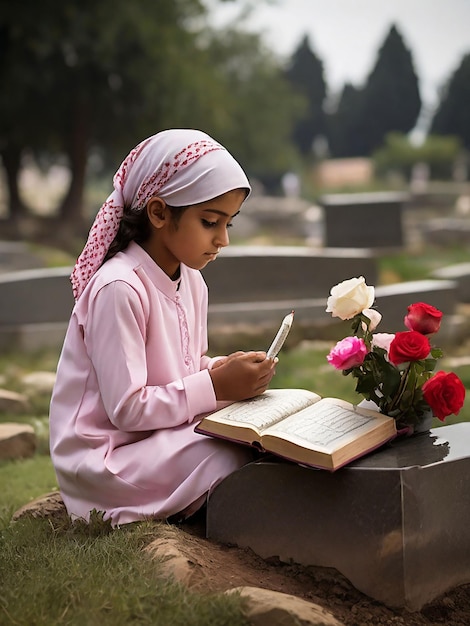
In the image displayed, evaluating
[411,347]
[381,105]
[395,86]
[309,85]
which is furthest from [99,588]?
[309,85]

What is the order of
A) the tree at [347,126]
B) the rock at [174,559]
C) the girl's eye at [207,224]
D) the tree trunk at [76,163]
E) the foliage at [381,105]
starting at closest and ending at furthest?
1. the rock at [174,559]
2. the girl's eye at [207,224]
3. the tree trunk at [76,163]
4. the foliage at [381,105]
5. the tree at [347,126]

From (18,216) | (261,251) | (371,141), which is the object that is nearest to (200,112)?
(18,216)

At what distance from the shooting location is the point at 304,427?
2582 millimetres

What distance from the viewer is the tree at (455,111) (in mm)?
20250

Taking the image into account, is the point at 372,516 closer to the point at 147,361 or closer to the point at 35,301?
the point at 147,361

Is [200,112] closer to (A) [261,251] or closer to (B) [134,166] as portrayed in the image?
(A) [261,251]

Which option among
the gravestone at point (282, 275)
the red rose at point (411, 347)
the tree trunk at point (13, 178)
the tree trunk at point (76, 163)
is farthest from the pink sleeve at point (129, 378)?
the tree trunk at point (13, 178)

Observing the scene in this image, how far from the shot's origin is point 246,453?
111 inches

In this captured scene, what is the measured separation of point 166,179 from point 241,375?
2.07ft

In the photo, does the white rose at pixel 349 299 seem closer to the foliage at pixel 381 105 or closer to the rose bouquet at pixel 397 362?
the rose bouquet at pixel 397 362

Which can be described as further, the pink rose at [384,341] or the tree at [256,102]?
the tree at [256,102]

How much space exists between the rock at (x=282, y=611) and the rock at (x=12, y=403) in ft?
12.1

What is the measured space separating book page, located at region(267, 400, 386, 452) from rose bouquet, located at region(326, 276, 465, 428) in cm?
9

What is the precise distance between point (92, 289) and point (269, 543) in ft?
3.00
